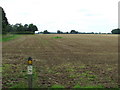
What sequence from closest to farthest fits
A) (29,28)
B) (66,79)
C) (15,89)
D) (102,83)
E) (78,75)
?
(15,89)
(102,83)
(66,79)
(78,75)
(29,28)

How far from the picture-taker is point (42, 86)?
636 centimetres

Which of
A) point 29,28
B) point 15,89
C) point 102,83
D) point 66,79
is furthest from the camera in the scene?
point 29,28

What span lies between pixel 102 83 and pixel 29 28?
462 ft

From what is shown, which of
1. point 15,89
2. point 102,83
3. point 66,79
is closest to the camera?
point 15,89

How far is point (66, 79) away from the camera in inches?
293

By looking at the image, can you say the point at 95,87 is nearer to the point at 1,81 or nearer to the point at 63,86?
the point at 63,86

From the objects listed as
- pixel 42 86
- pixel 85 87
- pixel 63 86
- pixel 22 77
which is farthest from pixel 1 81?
pixel 85 87

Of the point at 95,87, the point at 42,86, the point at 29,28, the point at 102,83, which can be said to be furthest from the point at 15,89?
the point at 29,28

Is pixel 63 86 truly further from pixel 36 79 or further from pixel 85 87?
pixel 36 79

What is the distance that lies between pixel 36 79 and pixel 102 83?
2.56 m

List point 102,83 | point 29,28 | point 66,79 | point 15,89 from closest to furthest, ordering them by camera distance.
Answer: point 15,89
point 102,83
point 66,79
point 29,28

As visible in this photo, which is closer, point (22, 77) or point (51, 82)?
point (51, 82)

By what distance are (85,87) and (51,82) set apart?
1.36 m

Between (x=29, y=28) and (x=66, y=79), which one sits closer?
Result: (x=66, y=79)
